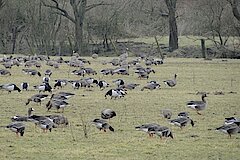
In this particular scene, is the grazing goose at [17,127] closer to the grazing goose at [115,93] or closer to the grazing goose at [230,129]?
the grazing goose at [230,129]

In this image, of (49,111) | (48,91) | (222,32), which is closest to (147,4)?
(222,32)

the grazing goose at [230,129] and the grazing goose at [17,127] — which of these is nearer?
the grazing goose at [17,127]

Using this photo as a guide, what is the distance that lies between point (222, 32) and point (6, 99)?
42552mm

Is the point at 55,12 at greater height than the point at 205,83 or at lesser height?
greater

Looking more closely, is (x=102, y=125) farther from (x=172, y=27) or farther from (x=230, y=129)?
(x=172, y=27)

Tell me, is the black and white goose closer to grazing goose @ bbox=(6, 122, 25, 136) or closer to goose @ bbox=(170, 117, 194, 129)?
goose @ bbox=(170, 117, 194, 129)

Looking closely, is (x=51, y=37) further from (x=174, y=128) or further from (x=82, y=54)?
(x=174, y=128)

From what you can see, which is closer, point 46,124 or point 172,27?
point 46,124

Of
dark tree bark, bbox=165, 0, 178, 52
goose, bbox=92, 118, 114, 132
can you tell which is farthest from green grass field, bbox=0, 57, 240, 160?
dark tree bark, bbox=165, 0, 178, 52

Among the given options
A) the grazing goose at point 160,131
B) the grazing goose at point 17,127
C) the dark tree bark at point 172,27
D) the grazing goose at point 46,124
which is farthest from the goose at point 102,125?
the dark tree bark at point 172,27

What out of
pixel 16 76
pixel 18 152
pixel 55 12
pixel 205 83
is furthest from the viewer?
pixel 55 12

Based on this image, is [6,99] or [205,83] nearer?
[6,99]

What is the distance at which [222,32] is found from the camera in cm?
6006

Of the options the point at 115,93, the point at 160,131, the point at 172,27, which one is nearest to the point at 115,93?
the point at 115,93
